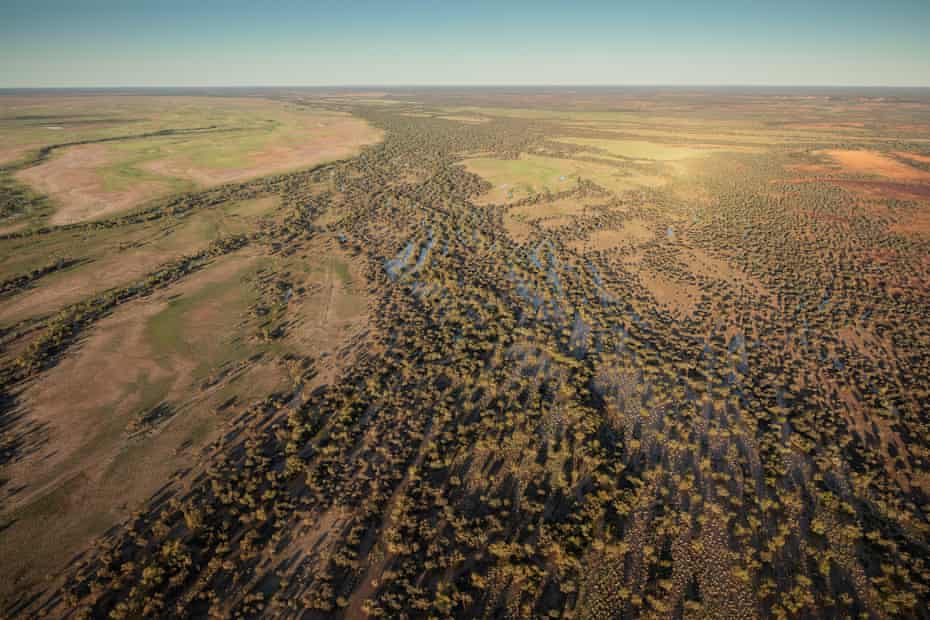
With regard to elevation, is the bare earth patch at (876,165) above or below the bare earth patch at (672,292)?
above

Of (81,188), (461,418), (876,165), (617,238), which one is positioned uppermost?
(876,165)

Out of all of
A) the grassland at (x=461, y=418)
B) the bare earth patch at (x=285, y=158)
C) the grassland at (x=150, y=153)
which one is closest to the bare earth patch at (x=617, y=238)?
the grassland at (x=461, y=418)

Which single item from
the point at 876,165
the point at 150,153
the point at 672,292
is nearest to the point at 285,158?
the point at 150,153

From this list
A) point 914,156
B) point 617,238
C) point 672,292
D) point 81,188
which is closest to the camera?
point 672,292

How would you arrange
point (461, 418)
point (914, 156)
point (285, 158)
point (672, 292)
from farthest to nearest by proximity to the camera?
point (914, 156)
point (285, 158)
point (672, 292)
point (461, 418)

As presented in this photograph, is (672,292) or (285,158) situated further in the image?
(285,158)

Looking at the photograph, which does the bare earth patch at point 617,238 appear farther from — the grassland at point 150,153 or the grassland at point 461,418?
the grassland at point 150,153

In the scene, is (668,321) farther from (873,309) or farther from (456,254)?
(456,254)

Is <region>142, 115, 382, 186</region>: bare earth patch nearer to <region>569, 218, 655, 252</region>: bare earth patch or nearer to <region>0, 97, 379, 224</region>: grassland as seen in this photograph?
<region>0, 97, 379, 224</region>: grassland

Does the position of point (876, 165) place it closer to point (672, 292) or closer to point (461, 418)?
point (672, 292)

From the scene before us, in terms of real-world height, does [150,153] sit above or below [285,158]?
above

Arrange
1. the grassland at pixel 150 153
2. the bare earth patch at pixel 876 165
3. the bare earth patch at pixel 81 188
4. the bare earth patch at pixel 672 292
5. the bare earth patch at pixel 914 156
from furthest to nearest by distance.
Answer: the bare earth patch at pixel 914 156
the bare earth patch at pixel 876 165
the grassland at pixel 150 153
the bare earth patch at pixel 81 188
the bare earth patch at pixel 672 292
